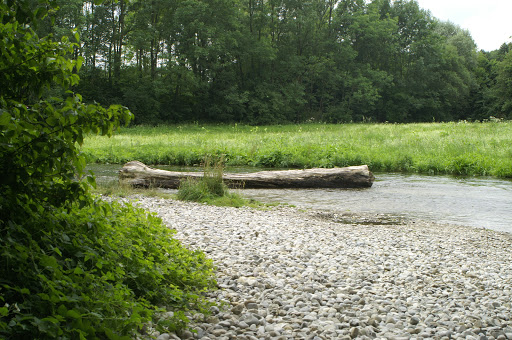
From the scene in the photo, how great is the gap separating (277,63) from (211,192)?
143 feet

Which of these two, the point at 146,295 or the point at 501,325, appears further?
the point at 501,325

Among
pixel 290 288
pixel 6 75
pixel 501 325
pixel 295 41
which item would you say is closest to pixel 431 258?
pixel 501 325

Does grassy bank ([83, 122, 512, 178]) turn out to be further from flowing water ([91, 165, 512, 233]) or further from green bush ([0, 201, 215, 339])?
green bush ([0, 201, 215, 339])

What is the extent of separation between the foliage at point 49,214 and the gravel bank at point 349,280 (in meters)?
0.70

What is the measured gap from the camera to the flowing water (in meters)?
10.3

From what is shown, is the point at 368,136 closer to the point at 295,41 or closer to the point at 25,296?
the point at 25,296

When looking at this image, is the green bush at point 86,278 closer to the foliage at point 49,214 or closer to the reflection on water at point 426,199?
the foliage at point 49,214

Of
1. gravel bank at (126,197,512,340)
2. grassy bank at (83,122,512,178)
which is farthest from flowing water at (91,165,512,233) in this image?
grassy bank at (83,122,512,178)

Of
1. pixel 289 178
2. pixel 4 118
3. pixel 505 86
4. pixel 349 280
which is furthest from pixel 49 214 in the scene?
pixel 505 86

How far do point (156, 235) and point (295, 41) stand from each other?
53.0 meters

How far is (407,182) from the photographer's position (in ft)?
49.7

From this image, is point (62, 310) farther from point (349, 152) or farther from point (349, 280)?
point (349, 152)

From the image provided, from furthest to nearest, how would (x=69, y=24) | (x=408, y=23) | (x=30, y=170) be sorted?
(x=408, y=23)
(x=69, y=24)
(x=30, y=170)

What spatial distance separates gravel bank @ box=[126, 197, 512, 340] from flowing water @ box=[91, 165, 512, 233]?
5.61 feet
